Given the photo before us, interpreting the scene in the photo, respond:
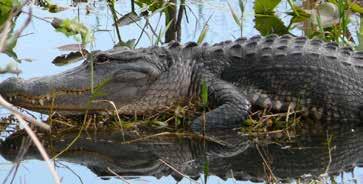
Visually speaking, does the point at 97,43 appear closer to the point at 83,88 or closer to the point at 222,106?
the point at 83,88

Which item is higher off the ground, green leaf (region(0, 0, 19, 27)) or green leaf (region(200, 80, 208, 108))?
green leaf (region(0, 0, 19, 27))

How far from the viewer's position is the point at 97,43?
678 centimetres

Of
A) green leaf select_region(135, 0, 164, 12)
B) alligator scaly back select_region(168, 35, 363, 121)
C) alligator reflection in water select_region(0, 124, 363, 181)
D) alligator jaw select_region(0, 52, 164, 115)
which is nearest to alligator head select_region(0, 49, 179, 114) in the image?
alligator jaw select_region(0, 52, 164, 115)

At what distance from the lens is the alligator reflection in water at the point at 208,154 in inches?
177

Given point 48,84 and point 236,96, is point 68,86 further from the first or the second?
point 236,96

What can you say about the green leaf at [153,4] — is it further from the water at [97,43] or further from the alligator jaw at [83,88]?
the alligator jaw at [83,88]

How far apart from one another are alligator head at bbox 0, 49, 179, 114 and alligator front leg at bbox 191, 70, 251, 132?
13.5 inches

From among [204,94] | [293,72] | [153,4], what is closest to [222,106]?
[204,94]

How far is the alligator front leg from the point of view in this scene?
17.6ft

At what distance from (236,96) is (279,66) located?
337 mm

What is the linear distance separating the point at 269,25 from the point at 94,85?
61.3 inches

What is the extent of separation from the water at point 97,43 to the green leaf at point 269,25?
0.39 meters

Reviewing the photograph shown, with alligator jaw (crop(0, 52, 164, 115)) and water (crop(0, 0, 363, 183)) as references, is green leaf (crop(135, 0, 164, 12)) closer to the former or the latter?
water (crop(0, 0, 363, 183))

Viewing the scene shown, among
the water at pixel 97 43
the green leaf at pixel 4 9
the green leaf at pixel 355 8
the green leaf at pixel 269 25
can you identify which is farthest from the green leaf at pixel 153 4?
the green leaf at pixel 4 9
